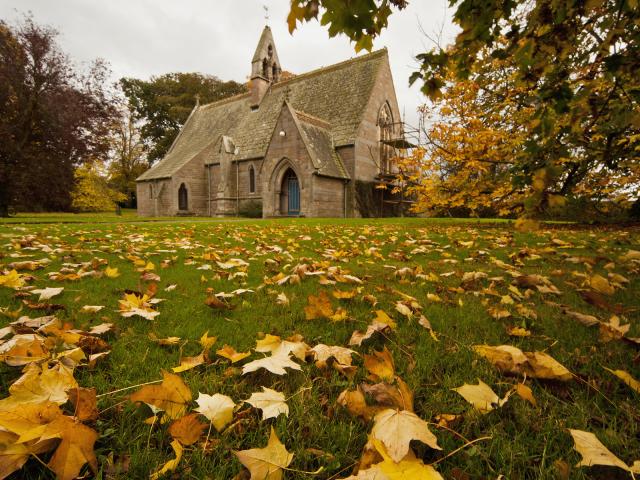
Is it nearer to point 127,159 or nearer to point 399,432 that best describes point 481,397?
point 399,432

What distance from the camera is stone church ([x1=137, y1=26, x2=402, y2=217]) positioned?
1866cm

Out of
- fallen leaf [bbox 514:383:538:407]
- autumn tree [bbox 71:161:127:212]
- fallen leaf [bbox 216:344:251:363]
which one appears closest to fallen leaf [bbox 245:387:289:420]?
fallen leaf [bbox 216:344:251:363]

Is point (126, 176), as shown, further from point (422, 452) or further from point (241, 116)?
point (422, 452)

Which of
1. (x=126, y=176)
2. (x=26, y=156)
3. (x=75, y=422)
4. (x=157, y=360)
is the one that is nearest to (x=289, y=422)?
(x=75, y=422)

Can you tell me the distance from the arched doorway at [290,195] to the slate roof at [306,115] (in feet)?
7.93

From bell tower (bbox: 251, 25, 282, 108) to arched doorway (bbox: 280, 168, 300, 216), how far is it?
947 cm

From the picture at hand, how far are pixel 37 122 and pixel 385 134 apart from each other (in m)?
19.4

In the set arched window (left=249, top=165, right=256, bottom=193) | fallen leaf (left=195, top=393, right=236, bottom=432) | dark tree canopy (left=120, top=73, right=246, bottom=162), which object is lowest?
fallen leaf (left=195, top=393, right=236, bottom=432)

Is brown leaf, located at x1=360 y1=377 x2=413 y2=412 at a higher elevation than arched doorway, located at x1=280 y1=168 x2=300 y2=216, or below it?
below

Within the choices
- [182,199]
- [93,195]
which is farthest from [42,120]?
[93,195]

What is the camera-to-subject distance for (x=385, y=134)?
22.6 meters

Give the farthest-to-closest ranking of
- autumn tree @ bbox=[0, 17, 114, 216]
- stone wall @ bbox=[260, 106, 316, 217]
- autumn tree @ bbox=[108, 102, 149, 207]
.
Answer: autumn tree @ bbox=[108, 102, 149, 207] < stone wall @ bbox=[260, 106, 316, 217] < autumn tree @ bbox=[0, 17, 114, 216]

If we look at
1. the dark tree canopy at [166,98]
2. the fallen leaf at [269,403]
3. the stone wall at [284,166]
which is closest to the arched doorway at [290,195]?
the stone wall at [284,166]

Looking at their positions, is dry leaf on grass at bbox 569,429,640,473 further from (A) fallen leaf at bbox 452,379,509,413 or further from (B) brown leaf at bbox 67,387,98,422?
(B) brown leaf at bbox 67,387,98,422
